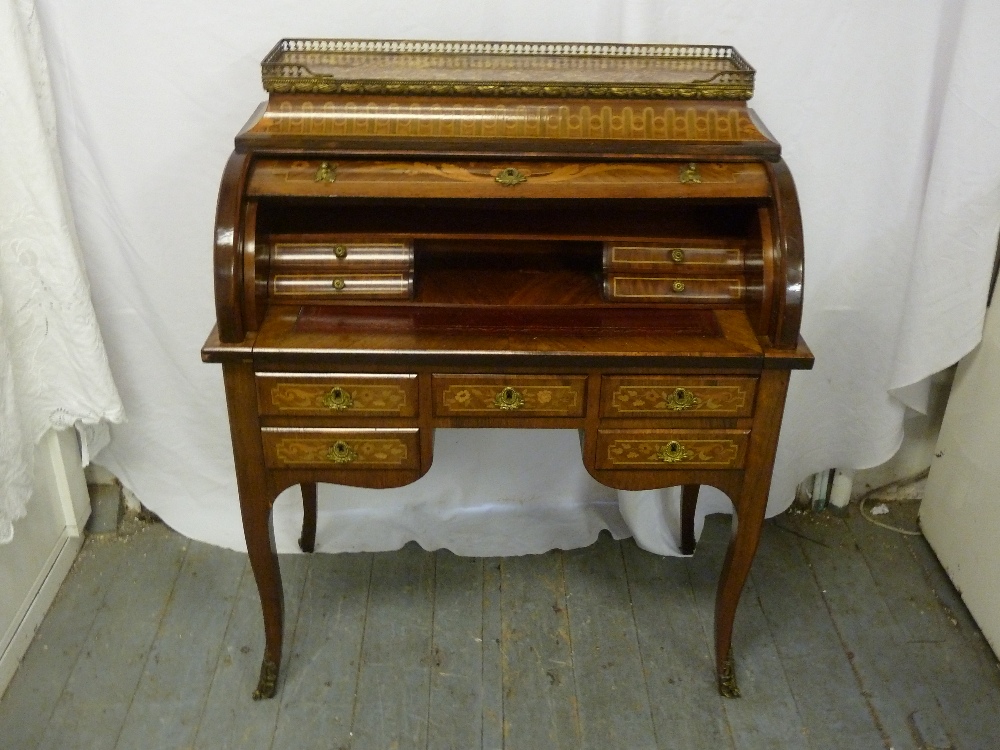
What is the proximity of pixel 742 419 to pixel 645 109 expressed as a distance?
553 mm

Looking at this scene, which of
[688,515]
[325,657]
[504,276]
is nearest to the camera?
[504,276]

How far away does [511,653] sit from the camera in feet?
6.79

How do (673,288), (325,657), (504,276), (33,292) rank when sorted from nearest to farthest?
1. (673,288)
2. (504,276)
3. (33,292)
4. (325,657)

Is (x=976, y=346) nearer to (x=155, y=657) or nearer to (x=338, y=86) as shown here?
(x=338, y=86)

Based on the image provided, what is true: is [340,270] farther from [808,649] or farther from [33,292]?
[808,649]

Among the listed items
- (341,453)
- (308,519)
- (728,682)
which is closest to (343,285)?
(341,453)

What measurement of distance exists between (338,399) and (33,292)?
76 cm

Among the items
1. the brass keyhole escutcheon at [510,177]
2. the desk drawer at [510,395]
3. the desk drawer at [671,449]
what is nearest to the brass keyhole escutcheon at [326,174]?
the brass keyhole escutcheon at [510,177]

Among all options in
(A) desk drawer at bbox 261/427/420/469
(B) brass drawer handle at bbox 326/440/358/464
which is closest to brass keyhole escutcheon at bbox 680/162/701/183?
(A) desk drawer at bbox 261/427/420/469

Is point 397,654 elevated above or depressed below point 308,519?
below

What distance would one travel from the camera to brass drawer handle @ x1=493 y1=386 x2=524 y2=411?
64.1 inches

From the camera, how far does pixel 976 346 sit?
2176 millimetres

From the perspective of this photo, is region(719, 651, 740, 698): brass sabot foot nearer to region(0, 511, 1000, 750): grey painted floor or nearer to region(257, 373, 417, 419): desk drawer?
region(0, 511, 1000, 750): grey painted floor

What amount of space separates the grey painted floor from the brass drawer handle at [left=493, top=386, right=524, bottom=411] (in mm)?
684
